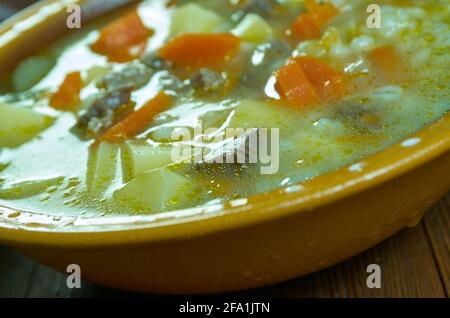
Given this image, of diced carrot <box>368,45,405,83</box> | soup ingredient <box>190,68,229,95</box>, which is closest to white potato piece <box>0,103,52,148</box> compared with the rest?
soup ingredient <box>190,68,229,95</box>

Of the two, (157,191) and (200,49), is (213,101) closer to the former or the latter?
(200,49)

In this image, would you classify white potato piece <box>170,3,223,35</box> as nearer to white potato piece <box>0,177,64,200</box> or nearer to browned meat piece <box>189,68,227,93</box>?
browned meat piece <box>189,68,227,93</box>

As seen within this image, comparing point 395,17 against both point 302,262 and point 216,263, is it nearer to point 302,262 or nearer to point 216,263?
point 302,262

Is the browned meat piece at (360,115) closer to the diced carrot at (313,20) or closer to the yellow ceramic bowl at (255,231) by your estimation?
the yellow ceramic bowl at (255,231)

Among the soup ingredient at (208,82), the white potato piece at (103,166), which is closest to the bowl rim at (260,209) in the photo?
the white potato piece at (103,166)

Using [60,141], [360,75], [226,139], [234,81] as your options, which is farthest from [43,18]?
[360,75]

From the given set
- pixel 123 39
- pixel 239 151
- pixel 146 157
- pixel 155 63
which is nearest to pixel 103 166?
pixel 146 157
